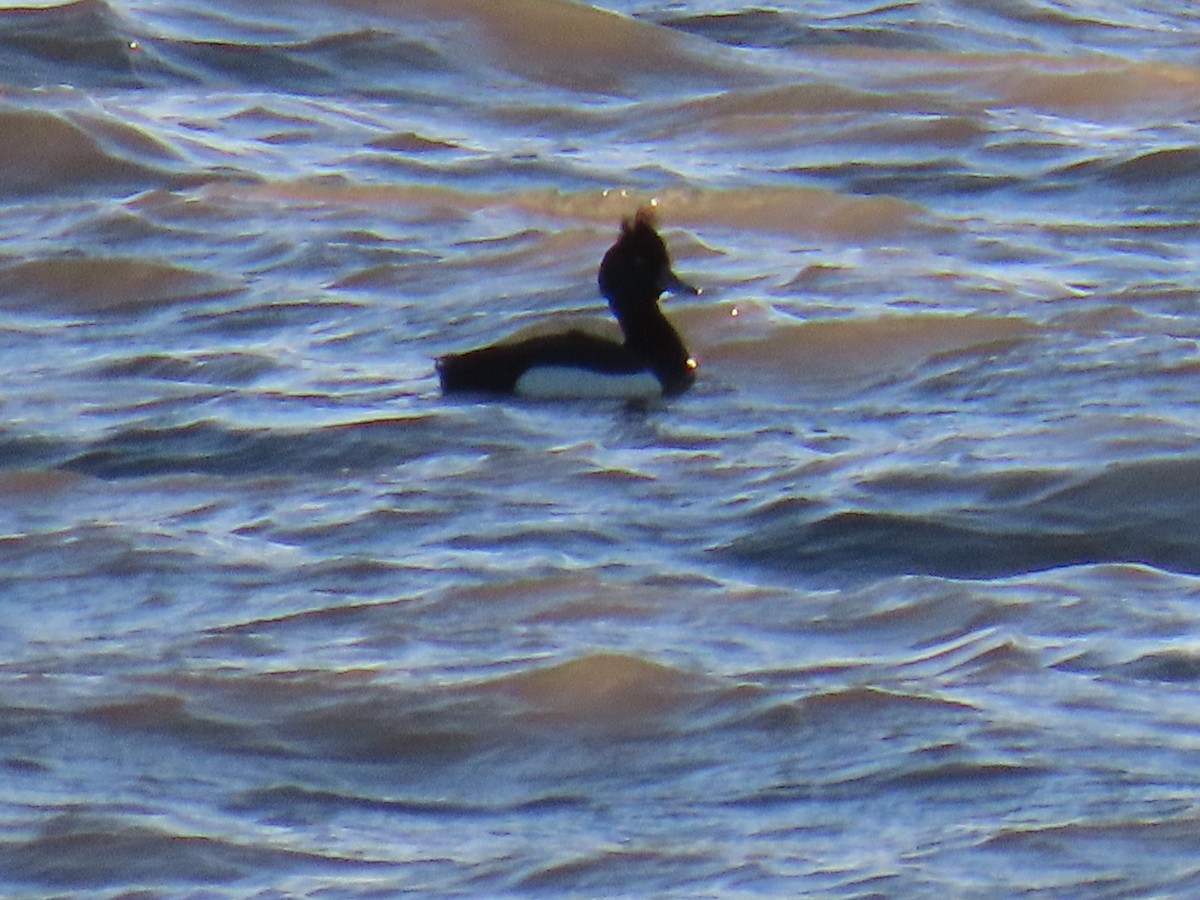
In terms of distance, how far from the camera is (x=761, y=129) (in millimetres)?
12617

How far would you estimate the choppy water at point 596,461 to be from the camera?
222 inches

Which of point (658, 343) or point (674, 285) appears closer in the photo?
point (658, 343)

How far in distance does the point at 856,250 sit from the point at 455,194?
164 cm

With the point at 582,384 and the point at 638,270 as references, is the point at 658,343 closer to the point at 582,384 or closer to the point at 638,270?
the point at 638,270

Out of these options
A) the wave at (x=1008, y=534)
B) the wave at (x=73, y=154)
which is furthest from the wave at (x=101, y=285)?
the wave at (x=1008, y=534)

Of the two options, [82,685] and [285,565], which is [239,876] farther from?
[285,565]

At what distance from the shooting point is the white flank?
9070 mm

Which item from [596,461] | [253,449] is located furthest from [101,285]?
[596,461]

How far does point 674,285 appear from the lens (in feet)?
31.9

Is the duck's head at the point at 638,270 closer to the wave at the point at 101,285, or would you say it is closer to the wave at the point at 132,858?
the wave at the point at 101,285

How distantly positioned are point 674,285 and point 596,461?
1.42 m

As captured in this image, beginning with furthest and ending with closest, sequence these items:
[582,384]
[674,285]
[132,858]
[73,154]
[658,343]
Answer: [73,154] < [674,285] < [658,343] < [582,384] < [132,858]

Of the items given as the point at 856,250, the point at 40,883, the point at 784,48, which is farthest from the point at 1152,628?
the point at 784,48

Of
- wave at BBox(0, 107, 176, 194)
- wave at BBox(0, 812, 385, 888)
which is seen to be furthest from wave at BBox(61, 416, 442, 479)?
wave at BBox(0, 107, 176, 194)
